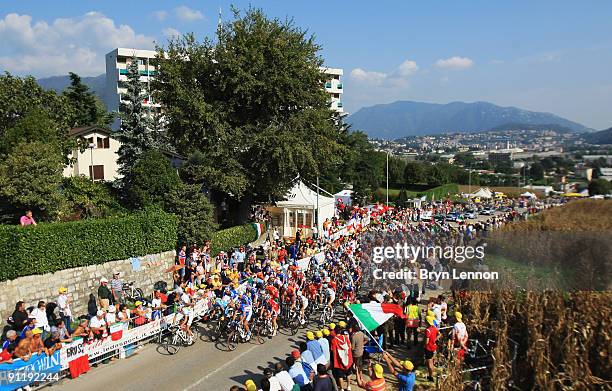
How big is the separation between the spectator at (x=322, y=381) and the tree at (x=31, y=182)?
1294cm

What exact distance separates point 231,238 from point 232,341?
1174cm

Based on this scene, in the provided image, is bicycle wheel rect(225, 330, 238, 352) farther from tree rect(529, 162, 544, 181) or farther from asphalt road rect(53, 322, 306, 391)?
tree rect(529, 162, 544, 181)

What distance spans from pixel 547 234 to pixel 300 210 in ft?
61.1

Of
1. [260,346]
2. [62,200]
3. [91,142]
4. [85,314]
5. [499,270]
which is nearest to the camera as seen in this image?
[499,270]

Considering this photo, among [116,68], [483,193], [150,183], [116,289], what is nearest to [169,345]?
[116,289]

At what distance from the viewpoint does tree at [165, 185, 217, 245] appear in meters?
21.5

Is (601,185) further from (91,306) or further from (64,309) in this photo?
(91,306)

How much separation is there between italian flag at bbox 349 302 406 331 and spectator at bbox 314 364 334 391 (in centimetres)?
271

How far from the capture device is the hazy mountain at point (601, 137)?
507 inches

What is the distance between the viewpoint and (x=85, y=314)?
1642 centimetres

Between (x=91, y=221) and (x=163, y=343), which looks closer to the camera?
(x=163, y=343)

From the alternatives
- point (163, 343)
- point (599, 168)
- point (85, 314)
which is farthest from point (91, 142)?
point (599, 168)

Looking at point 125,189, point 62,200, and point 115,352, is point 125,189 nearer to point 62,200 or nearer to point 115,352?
point 62,200

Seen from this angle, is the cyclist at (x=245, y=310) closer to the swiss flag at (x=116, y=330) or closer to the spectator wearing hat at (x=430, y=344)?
the swiss flag at (x=116, y=330)
